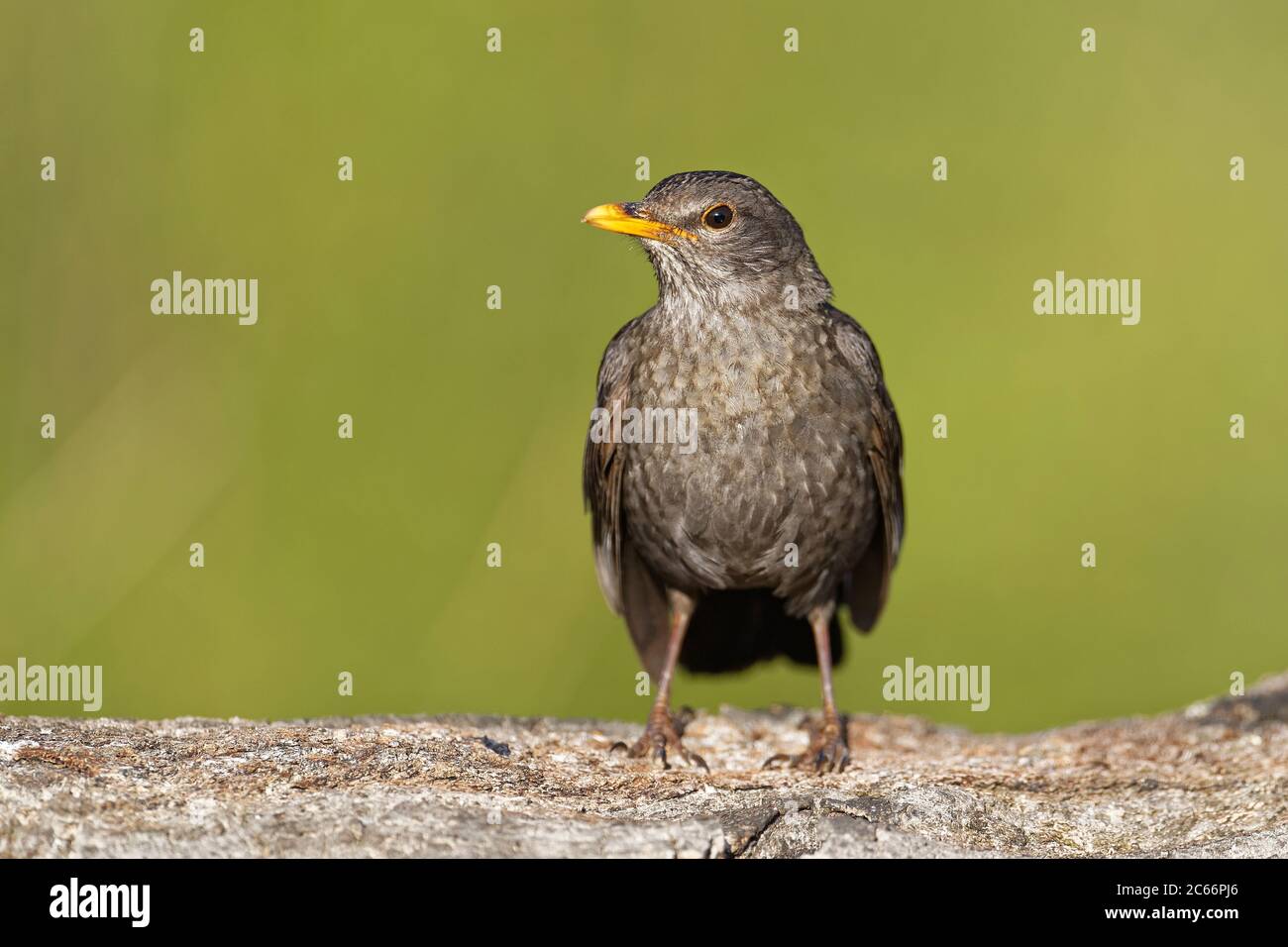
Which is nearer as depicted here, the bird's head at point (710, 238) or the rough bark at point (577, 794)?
the rough bark at point (577, 794)

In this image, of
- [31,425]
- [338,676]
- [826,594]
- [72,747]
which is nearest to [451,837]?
[72,747]

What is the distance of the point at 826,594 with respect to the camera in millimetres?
7445

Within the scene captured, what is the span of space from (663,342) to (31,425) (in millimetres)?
5045

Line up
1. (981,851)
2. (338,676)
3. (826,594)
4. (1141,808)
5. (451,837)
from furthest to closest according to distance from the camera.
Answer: (338,676) < (826,594) < (1141,808) < (981,851) < (451,837)

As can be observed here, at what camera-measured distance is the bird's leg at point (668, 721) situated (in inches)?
266

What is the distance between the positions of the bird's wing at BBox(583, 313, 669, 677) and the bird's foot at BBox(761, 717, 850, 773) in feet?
3.63

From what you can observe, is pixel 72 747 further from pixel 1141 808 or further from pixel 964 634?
pixel 964 634

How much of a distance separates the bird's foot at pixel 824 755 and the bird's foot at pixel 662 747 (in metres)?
0.33

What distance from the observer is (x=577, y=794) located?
5.66 meters
